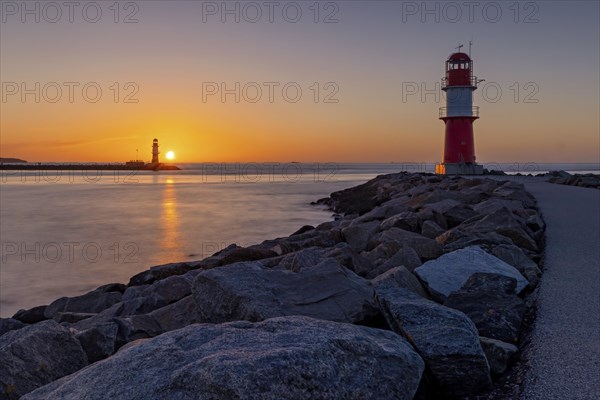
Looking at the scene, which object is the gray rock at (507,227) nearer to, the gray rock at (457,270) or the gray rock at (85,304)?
the gray rock at (457,270)

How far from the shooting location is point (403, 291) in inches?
127

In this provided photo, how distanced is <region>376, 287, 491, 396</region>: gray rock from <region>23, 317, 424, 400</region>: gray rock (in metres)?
0.23

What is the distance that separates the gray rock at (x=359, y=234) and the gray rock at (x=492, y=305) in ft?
11.7

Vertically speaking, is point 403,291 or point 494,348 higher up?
point 403,291

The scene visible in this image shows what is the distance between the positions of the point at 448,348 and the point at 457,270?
1.69 m

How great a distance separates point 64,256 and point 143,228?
5.86 meters

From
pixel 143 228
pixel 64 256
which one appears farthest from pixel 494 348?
pixel 143 228

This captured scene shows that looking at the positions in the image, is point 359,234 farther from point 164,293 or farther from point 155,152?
point 155,152

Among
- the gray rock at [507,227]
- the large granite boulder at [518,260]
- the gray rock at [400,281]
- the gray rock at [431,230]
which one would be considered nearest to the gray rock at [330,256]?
the gray rock at [400,281]

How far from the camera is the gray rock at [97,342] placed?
125 inches

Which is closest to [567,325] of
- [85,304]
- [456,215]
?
[456,215]

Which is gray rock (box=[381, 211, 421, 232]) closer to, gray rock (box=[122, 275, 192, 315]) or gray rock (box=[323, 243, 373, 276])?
gray rock (box=[323, 243, 373, 276])

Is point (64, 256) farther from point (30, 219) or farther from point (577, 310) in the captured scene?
point (577, 310)

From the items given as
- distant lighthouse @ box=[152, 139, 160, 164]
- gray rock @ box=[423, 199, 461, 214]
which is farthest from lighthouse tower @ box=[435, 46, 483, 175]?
distant lighthouse @ box=[152, 139, 160, 164]
